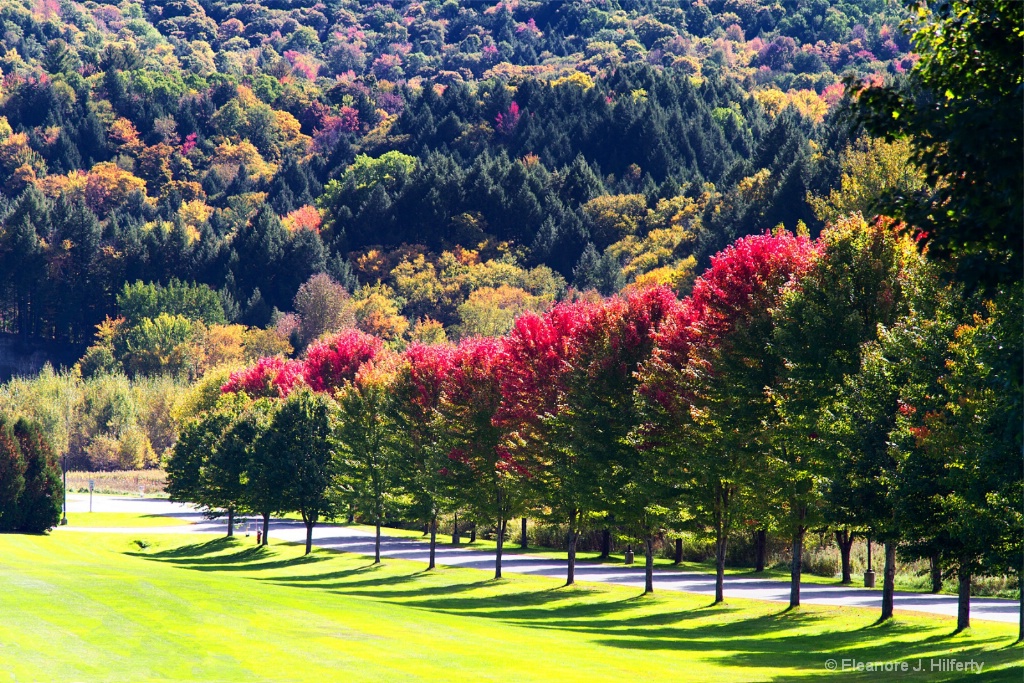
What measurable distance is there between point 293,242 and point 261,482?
398 ft

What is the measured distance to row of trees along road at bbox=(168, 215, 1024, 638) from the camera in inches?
1115

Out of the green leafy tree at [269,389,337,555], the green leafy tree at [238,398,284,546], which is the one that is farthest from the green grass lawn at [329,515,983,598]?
the green leafy tree at [238,398,284,546]

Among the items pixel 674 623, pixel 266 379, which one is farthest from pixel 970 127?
pixel 266 379

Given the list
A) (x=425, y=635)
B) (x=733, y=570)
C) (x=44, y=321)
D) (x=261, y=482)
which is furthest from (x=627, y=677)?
(x=44, y=321)

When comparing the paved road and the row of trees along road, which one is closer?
the row of trees along road

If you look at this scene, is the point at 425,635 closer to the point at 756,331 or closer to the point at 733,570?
the point at 756,331

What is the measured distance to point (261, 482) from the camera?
65.5 m

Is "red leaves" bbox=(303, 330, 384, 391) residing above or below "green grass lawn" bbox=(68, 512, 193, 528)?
above

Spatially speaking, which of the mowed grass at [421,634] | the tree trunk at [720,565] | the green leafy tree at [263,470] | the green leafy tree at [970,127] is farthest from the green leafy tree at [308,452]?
the green leafy tree at [970,127]

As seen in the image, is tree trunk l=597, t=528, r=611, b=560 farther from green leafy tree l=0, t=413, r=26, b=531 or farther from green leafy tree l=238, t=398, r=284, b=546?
green leafy tree l=0, t=413, r=26, b=531

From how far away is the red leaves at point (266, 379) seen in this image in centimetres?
9781

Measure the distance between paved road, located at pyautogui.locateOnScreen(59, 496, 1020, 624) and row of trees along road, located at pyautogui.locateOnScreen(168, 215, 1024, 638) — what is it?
2.14 meters

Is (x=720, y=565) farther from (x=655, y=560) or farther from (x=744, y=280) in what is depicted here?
(x=655, y=560)

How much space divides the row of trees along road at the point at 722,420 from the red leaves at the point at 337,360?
25.3 meters
